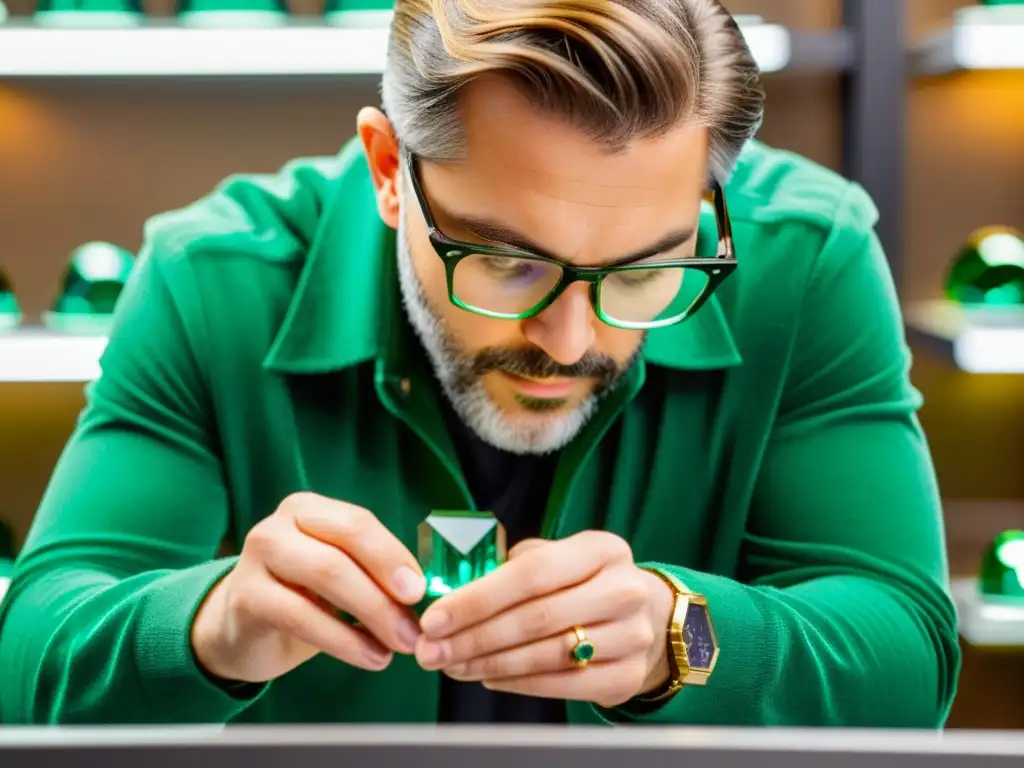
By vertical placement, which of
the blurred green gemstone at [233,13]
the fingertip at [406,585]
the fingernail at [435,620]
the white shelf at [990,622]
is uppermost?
the blurred green gemstone at [233,13]

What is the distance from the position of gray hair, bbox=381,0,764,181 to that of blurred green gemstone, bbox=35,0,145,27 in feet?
1.70

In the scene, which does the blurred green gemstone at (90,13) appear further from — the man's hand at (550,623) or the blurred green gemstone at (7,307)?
the man's hand at (550,623)

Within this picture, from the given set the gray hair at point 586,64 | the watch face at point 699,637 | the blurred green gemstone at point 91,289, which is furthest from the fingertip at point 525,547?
the blurred green gemstone at point 91,289

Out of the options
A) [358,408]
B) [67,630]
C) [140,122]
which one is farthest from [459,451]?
[140,122]

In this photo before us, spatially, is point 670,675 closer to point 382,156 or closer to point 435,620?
point 435,620

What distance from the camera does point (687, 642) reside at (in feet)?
2.27

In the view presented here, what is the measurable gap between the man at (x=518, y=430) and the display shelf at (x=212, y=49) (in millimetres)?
155

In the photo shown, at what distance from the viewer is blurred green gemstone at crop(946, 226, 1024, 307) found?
1.21 meters

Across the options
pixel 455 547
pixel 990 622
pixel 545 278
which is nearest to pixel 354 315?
pixel 545 278

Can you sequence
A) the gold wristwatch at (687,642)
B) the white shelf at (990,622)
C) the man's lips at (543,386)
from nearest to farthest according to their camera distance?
the gold wristwatch at (687,642)
the man's lips at (543,386)
the white shelf at (990,622)

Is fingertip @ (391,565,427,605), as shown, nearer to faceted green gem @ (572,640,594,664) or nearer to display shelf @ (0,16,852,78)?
faceted green gem @ (572,640,594,664)

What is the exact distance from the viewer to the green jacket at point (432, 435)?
0.87 m

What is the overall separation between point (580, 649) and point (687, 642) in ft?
0.40

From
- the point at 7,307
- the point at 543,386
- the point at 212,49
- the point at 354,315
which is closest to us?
the point at 543,386
